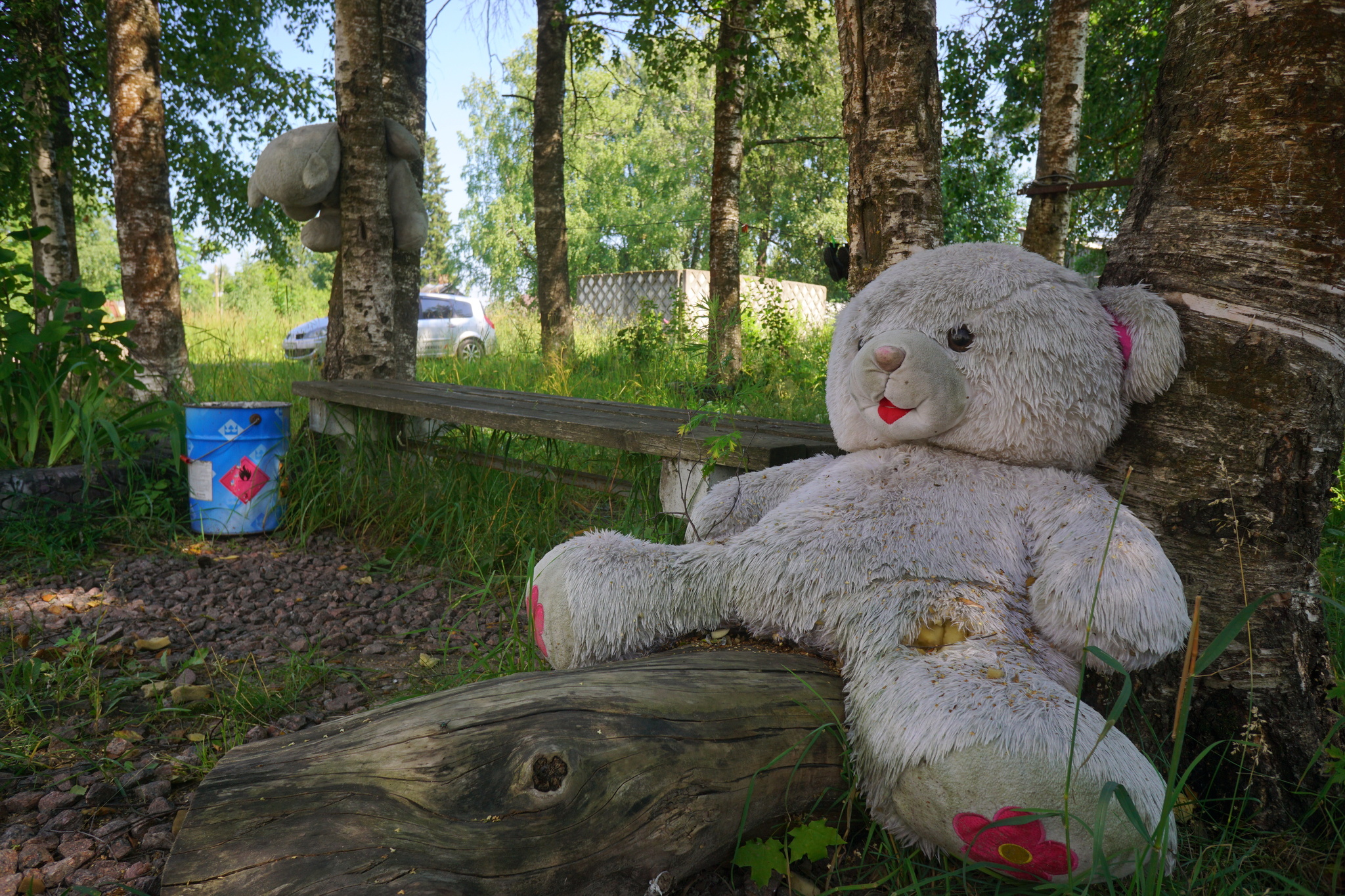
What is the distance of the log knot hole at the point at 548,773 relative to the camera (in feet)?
3.81

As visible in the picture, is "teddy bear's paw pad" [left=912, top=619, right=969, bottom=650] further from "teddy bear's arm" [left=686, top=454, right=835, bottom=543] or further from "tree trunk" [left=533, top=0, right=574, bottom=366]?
"tree trunk" [left=533, top=0, right=574, bottom=366]

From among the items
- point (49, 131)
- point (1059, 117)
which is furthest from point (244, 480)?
point (1059, 117)

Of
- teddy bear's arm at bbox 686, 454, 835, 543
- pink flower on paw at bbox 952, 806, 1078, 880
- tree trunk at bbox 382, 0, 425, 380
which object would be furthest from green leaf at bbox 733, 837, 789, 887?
tree trunk at bbox 382, 0, 425, 380

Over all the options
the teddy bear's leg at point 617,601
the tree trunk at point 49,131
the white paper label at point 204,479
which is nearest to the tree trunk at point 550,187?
the tree trunk at point 49,131

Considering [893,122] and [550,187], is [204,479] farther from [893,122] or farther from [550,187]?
[550,187]

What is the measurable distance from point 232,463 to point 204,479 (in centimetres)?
16

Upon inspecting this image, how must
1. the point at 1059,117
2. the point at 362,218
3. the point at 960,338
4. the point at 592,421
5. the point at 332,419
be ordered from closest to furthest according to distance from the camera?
the point at 960,338 → the point at 592,421 → the point at 332,419 → the point at 362,218 → the point at 1059,117

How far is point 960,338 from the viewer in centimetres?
158

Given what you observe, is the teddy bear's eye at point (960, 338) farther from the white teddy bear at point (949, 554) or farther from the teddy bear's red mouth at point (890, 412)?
the teddy bear's red mouth at point (890, 412)

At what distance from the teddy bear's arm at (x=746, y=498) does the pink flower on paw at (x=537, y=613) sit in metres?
0.40

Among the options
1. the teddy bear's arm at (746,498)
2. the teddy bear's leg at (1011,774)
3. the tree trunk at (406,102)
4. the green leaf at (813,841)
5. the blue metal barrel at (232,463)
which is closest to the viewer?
the teddy bear's leg at (1011,774)

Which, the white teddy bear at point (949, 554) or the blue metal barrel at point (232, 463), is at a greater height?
the white teddy bear at point (949, 554)

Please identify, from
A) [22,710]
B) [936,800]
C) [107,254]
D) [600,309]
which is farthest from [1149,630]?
[107,254]

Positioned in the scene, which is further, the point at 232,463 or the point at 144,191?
the point at 144,191
